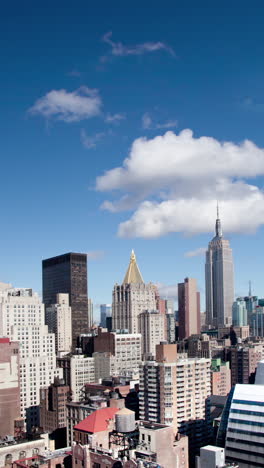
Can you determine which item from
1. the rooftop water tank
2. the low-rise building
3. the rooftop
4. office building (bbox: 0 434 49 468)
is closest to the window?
office building (bbox: 0 434 49 468)

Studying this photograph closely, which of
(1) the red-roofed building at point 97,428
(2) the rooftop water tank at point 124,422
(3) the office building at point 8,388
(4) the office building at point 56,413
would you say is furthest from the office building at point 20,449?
(4) the office building at point 56,413

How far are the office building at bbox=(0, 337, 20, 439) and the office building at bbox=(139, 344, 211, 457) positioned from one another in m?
39.5

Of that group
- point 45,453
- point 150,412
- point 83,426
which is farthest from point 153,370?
point 45,453

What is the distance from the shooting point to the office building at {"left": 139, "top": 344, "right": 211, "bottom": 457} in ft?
488

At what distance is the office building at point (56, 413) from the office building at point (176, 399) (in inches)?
1360

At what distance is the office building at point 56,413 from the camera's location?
575 feet

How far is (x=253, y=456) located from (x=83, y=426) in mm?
41836

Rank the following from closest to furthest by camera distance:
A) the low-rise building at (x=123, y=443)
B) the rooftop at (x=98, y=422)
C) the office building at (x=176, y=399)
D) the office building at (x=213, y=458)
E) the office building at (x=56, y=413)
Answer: the low-rise building at (x=123, y=443), the office building at (x=213, y=458), the rooftop at (x=98, y=422), the office building at (x=176, y=399), the office building at (x=56, y=413)

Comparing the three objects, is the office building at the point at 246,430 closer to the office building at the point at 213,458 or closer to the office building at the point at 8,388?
the office building at the point at 213,458

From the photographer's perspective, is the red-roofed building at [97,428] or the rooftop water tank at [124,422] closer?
the rooftop water tank at [124,422]

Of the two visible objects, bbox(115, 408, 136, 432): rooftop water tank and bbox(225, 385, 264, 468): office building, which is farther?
bbox(115, 408, 136, 432): rooftop water tank

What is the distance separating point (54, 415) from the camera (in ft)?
588

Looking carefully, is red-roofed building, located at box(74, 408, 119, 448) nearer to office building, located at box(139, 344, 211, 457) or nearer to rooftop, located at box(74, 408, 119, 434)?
rooftop, located at box(74, 408, 119, 434)

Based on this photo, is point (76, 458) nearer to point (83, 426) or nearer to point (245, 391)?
point (83, 426)
